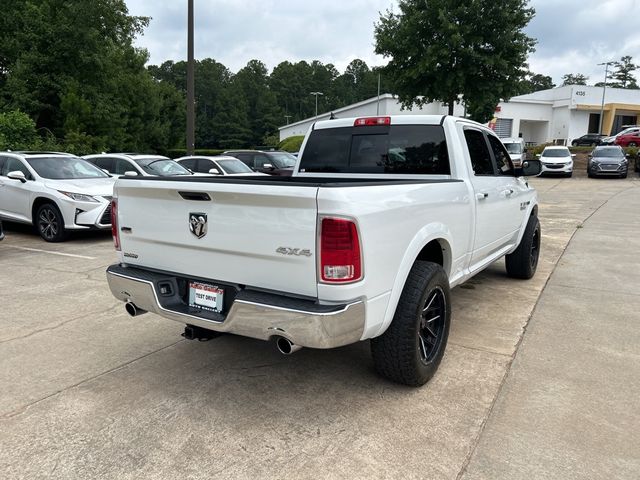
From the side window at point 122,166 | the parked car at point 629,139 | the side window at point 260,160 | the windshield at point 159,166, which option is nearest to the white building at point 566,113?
the parked car at point 629,139

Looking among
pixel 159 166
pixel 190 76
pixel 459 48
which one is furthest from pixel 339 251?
pixel 459 48

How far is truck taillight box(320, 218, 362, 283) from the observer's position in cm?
263

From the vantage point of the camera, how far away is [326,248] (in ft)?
8.68

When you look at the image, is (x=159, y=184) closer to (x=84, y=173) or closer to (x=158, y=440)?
(x=158, y=440)

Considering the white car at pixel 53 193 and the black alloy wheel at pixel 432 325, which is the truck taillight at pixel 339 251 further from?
the white car at pixel 53 193

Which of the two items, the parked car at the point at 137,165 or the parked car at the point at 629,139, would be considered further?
the parked car at the point at 629,139

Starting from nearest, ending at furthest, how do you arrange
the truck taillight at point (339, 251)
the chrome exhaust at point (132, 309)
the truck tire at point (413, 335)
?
the truck taillight at point (339, 251)
the truck tire at point (413, 335)
the chrome exhaust at point (132, 309)

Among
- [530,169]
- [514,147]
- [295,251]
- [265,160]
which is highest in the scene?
[514,147]

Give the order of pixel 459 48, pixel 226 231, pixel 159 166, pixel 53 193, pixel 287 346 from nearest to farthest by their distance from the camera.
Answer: pixel 287 346 < pixel 226 231 < pixel 53 193 < pixel 159 166 < pixel 459 48

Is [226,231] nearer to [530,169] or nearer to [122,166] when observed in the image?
[530,169]

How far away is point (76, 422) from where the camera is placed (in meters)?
3.04

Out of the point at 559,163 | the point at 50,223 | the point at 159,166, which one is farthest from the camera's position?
the point at 559,163

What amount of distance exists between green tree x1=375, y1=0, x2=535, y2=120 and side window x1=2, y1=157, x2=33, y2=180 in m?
17.7

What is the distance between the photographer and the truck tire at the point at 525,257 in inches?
242
